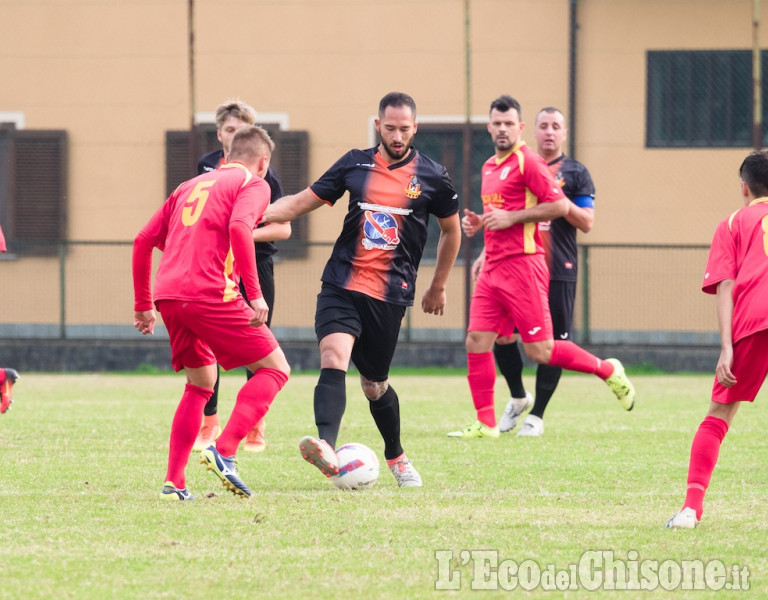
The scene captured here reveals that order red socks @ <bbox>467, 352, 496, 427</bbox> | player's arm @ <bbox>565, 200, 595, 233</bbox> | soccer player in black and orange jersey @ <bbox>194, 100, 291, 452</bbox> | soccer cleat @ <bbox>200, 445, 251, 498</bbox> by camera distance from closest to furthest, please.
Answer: soccer cleat @ <bbox>200, 445, 251, 498</bbox> → soccer player in black and orange jersey @ <bbox>194, 100, 291, 452</bbox> → red socks @ <bbox>467, 352, 496, 427</bbox> → player's arm @ <bbox>565, 200, 595, 233</bbox>

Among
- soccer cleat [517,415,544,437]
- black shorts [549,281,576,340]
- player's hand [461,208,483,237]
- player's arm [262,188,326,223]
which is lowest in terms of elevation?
soccer cleat [517,415,544,437]

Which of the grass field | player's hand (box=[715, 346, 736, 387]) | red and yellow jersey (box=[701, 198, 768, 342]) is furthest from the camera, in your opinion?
red and yellow jersey (box=[701, 198, 768, 342])

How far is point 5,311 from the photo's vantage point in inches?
694

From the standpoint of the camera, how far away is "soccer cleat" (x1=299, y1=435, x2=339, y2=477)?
19.9 feet

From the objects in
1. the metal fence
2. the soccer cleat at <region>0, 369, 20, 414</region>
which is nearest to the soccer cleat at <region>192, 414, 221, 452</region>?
the soccer cleat at <region>0, 369, 20, 414</region>

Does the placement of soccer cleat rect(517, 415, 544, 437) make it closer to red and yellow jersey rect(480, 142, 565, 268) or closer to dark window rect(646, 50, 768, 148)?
red and yellow jersey rect(480, 142, 565, 268)

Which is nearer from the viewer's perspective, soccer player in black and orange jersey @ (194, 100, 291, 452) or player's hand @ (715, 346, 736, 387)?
player's hand @ (715, 346, 736, 387)

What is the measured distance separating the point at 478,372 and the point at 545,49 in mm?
9395

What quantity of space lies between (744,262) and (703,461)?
821mm

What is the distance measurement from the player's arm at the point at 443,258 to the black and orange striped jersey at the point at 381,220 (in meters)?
0.18

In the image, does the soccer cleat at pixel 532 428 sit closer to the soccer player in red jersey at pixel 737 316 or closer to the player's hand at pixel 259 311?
the player's hand at pixel 259 311

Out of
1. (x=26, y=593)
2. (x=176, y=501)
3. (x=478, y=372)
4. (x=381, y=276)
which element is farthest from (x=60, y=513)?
(x=478, y=372)

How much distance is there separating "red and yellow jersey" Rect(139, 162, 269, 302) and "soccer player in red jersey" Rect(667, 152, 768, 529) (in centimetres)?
208

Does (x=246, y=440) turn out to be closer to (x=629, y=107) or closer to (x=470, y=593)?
(x=470, y=593)
